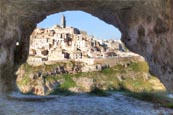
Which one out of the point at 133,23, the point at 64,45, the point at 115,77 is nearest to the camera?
the point at 133,23

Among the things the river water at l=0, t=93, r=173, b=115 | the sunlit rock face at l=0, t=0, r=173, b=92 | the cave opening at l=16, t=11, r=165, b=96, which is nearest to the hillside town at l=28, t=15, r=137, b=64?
the cave opening at l=16, t=11, r=165, b=96

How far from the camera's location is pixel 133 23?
12906 mm

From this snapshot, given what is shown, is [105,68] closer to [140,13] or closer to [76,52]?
[76,52]

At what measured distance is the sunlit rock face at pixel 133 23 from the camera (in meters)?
10.5

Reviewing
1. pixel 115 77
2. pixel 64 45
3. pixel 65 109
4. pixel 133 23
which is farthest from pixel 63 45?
pixel 133 23

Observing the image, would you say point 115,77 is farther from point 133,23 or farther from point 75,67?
point 133,23

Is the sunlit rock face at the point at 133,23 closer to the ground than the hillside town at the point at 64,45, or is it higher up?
closer to the ground

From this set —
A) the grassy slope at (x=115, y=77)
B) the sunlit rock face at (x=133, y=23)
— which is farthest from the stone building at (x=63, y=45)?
the sunlit rock face at (x=133, y=23)

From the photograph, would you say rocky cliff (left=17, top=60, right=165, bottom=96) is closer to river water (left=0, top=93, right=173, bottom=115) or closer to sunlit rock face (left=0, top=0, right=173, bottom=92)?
river water (left=0, top=93, right=173, bottom=115)

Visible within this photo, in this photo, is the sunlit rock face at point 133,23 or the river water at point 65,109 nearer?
the sunlit rock face at point 133,23

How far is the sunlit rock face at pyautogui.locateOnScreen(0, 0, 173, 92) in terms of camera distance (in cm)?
1046

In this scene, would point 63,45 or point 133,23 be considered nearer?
point 133,23

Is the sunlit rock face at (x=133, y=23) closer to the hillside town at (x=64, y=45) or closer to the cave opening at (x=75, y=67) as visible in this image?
the cave opening at (x=75, y=67)

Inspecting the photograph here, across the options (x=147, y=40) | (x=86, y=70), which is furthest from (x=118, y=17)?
(x=86, y=70)
